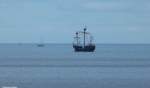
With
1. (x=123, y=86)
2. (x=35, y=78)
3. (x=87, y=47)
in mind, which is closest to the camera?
(x=123, y=86)

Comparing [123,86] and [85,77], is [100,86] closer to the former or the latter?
[123,86]

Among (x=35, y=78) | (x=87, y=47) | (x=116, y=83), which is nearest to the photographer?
(x=116, y=83)

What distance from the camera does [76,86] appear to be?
77.5 metres

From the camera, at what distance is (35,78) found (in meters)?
90.8

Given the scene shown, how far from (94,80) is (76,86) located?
9.62 m

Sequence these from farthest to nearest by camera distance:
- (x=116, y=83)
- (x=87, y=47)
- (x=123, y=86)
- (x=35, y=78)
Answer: (x=87, y=47) → (x=35, y=78) → (x=116, y=83) → (x=123, y=86)

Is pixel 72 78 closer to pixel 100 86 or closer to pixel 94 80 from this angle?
pixel 94 80

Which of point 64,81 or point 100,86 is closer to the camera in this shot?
point 100,86

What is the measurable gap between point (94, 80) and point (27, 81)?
8830 mm

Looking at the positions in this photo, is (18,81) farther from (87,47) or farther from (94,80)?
(87,47)

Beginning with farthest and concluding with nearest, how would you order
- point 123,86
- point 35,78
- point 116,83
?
point 35,78 → point 116,83 → point 123,86

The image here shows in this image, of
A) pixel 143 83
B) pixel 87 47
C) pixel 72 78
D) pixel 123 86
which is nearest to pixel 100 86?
pixel 123 86

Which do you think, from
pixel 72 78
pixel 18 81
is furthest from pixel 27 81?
pixel 72 78

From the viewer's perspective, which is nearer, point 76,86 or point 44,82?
point 76,86
